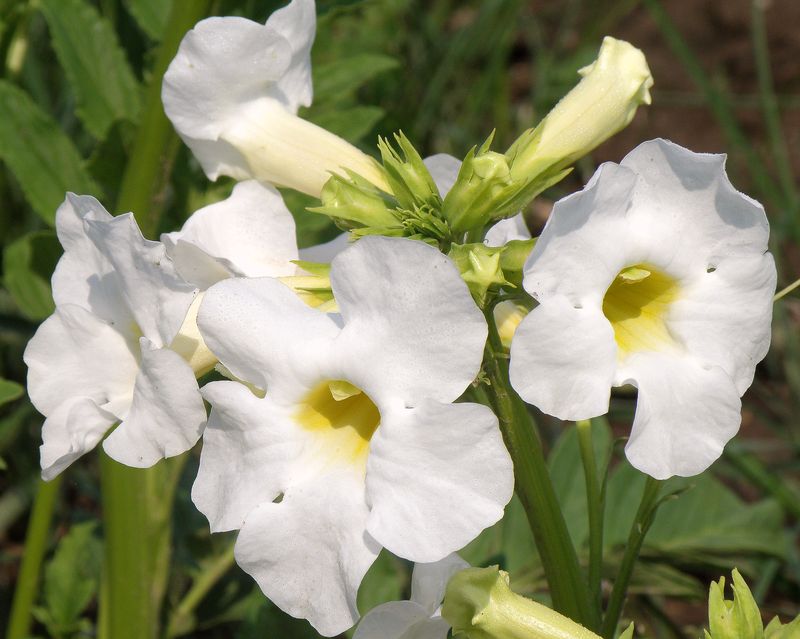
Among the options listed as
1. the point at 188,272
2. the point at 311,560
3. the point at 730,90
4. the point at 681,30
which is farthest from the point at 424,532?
the point at 681,30

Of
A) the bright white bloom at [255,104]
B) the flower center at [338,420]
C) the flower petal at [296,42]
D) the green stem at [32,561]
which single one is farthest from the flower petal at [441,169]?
the green stem at [32,561]

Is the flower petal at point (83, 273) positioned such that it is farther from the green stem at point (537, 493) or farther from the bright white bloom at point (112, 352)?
the green stem at point (537, 493)

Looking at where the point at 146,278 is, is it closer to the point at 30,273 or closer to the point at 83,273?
the point at 83,273

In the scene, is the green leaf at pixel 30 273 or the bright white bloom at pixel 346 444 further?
the green leaf at pixel 30 273

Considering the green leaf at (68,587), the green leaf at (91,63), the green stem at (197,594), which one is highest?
the green leaf at (91,63)

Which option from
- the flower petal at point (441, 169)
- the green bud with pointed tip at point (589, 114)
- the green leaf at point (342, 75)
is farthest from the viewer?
the green leaf at point (342, 75)

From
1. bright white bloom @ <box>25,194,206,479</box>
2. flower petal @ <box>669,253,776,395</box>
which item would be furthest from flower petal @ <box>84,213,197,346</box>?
flower petal @ <box>669,253,776,395</box>

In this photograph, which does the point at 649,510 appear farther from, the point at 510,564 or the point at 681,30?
the point at 681,30
